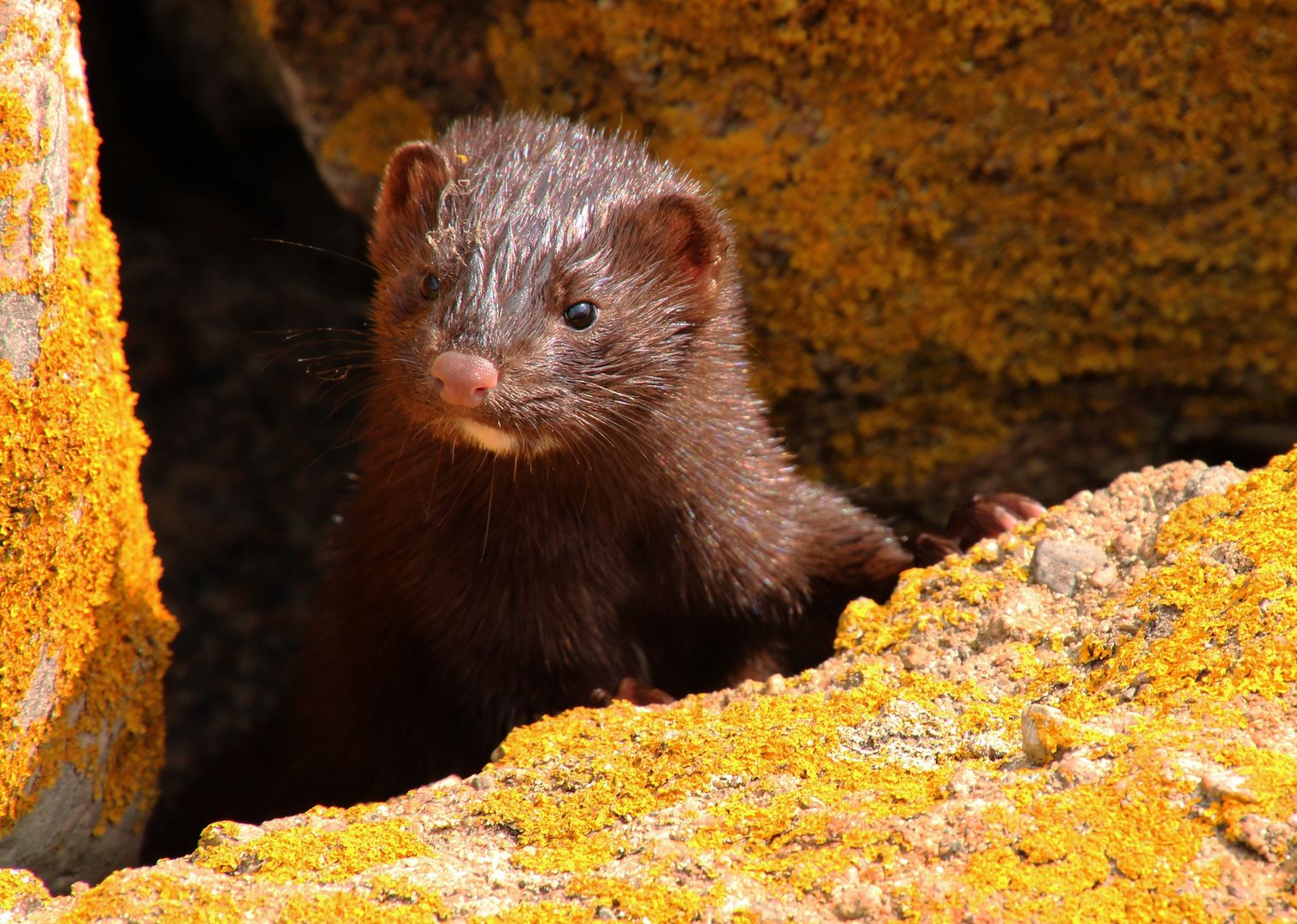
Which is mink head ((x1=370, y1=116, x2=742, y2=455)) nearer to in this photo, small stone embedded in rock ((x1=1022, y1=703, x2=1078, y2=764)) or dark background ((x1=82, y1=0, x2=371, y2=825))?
small stone embedded in rock ((x1=1022, y1=703, x2=1078, y2=764))

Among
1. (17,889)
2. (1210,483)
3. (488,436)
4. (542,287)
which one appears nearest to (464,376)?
(488,436)

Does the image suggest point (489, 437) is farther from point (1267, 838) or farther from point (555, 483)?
point (1267, 838)

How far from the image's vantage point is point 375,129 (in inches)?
145

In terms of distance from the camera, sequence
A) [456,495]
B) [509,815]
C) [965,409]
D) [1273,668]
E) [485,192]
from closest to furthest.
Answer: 1. [1273,668]
2. [509,815]
3. [485,192]
4. [456,495]
5. [965,409]

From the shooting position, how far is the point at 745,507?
318cm

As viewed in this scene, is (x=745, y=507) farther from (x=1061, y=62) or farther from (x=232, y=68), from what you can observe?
(x=232, y=68)

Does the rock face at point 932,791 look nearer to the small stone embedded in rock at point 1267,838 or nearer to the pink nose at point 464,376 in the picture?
the small stone embedded in rock at point 1267,838

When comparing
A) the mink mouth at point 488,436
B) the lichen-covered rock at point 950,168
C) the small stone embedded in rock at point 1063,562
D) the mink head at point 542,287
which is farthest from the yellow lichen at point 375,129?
the small stone embedded in rock at point 1063,562

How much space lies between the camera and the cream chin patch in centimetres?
261

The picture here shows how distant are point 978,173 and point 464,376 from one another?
1.68 metres

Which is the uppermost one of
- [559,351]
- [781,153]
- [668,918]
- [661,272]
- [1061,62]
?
[1061,62]

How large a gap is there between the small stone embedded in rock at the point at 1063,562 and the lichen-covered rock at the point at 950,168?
123 cm

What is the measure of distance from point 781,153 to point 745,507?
97 centimetres

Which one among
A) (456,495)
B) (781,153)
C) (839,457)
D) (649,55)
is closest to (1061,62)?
(781,153)
